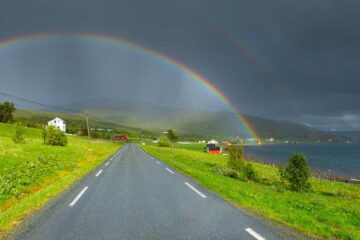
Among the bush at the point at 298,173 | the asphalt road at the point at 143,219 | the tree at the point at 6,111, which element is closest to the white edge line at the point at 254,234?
the asphalt road at the point at 143,219

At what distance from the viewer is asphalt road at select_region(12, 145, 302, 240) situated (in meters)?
8.20

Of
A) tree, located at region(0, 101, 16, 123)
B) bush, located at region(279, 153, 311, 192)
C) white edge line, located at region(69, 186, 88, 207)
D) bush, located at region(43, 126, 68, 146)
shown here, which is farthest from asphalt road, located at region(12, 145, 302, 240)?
tree, located at region(0, 101, 16, 123)

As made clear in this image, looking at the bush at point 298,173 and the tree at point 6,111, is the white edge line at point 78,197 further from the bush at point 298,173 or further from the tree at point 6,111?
the tree at point 6,111

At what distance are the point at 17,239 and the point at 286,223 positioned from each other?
7.07 m

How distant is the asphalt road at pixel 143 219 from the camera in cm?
820

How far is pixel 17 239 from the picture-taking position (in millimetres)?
7676

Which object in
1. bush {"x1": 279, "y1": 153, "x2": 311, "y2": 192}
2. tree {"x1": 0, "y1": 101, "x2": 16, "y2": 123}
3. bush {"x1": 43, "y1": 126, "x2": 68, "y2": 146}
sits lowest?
bush {"x1": 279, "y1": 153, "x2": 311, "y2": 192}

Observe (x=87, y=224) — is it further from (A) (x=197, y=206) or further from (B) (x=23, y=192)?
(B) (x=23, y=192)

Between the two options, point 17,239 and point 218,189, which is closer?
point 17,239

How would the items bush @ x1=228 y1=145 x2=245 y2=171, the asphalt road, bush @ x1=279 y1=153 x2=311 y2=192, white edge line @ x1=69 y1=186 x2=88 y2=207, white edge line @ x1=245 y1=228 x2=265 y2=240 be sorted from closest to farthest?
white edge line @ x1=245 y1=228 x2=265 y2=240 < the asphalt road < white edge line @ x1=69 y1=186 x2=88 y2=207 < bush @ x1=279 y1=153 x2=311 y2=192 < bush @ x1=228 y1=145 x2=245 y2=171

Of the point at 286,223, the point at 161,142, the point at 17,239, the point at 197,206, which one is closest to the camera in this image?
the point at 17,239

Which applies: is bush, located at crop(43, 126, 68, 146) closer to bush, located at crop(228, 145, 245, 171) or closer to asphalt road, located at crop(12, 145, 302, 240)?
bush, located at crop(228, 145, 245, 171)

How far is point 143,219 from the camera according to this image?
9.75m

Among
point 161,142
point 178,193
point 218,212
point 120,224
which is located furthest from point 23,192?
point 161,142
